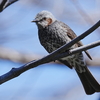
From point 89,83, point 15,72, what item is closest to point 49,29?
point 89,83

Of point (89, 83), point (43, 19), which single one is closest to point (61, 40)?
point (43, 19)

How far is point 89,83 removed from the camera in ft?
11.0

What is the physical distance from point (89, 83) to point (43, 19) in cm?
88

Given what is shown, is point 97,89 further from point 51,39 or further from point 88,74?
point 51,39

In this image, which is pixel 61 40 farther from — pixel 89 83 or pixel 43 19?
pixel 89 83

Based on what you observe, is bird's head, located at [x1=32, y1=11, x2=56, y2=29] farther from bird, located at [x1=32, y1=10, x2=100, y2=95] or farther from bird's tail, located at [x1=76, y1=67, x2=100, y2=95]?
bird's tail, located at [x1=76, y1=67, x2=100, y2=95]

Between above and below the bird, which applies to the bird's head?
above

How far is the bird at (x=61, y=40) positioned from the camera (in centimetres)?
321

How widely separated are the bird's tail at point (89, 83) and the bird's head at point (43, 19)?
683 millimetres

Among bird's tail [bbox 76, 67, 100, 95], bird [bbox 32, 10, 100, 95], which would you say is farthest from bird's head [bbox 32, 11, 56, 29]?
bird's tail [bbox 76, 67, 100, 95]

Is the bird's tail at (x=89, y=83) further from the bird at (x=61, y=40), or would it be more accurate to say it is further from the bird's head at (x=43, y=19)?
the bird's head at (x=43, y=19)

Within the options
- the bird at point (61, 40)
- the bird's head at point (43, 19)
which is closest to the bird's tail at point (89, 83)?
the bird at point (61, 40)

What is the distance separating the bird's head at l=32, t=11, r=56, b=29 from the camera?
3.44 metres

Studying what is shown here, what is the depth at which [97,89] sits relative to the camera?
318 centimetres
